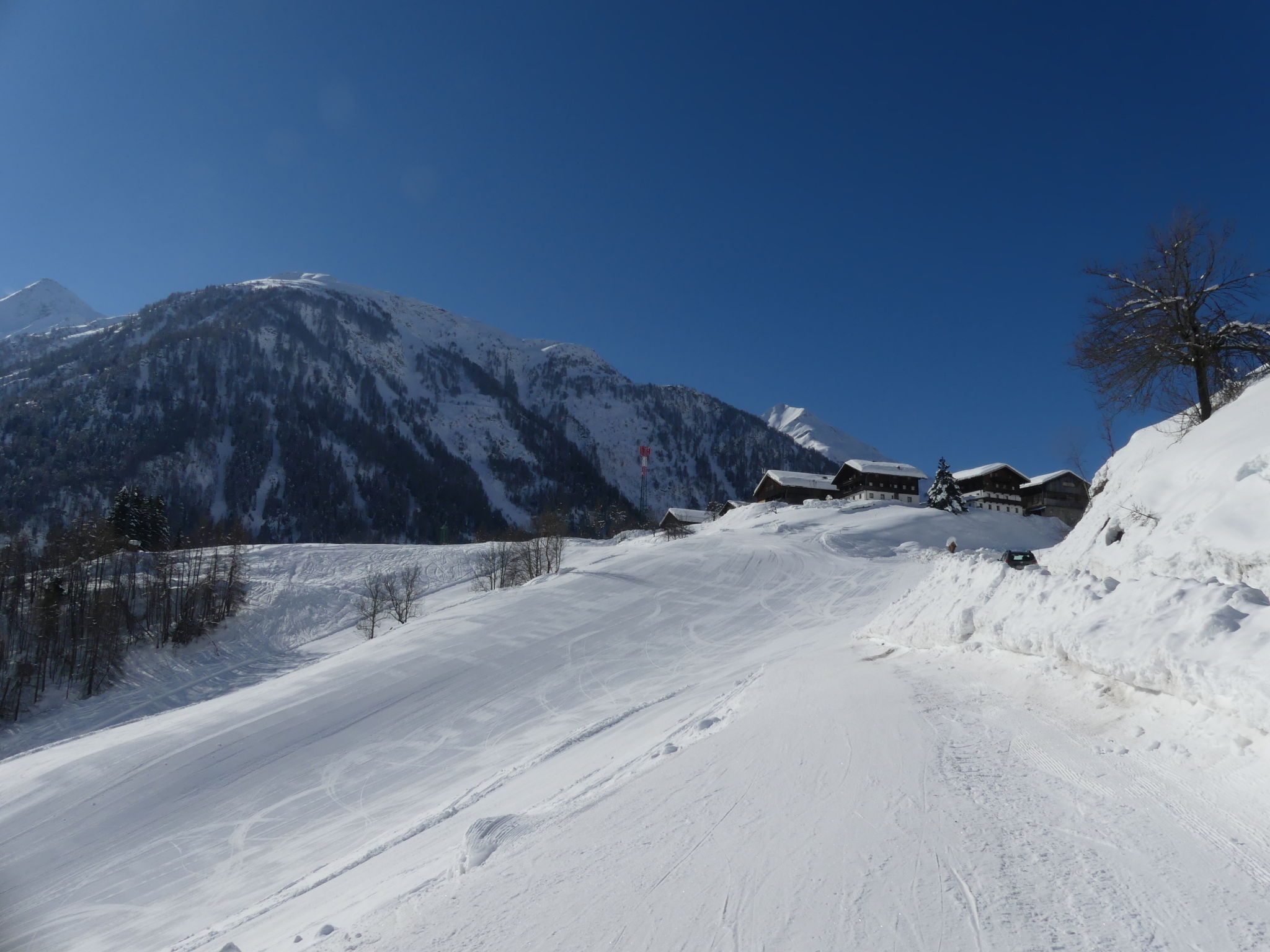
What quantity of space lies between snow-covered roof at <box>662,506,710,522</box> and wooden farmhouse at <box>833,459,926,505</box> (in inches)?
1053

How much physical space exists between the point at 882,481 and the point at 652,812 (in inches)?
3733

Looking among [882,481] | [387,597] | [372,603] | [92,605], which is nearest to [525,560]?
[387,597]

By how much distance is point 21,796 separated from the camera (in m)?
15.6

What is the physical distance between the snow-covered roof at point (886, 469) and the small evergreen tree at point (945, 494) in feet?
58.7

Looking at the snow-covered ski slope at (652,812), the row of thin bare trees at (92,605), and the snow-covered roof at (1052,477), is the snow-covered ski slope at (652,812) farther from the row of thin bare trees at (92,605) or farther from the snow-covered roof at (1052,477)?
the snow-covered roof at (1052,477)

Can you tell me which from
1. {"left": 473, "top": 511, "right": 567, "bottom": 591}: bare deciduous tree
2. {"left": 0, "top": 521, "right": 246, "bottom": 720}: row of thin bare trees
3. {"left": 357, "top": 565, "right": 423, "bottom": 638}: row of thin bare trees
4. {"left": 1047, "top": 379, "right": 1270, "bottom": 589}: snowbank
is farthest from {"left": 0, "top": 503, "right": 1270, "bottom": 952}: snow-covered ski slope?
{"left": 473, "top": 511, "right": 567, "bottom": 591}: bare deciduous tree

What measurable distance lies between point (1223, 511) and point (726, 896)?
10.6 meters

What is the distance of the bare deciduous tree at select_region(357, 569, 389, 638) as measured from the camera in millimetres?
48656

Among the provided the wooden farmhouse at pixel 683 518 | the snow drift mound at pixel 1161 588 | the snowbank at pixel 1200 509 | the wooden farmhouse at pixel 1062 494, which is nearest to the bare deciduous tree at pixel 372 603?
the snow drift mound at pixel 1161 588

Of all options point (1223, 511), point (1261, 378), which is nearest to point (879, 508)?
point (1261, 378)

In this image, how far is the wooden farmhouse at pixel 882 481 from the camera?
93.0 meters

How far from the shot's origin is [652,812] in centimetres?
609

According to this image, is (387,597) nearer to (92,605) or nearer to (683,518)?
(92,605)

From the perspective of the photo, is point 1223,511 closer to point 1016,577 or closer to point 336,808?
point 1016,577
